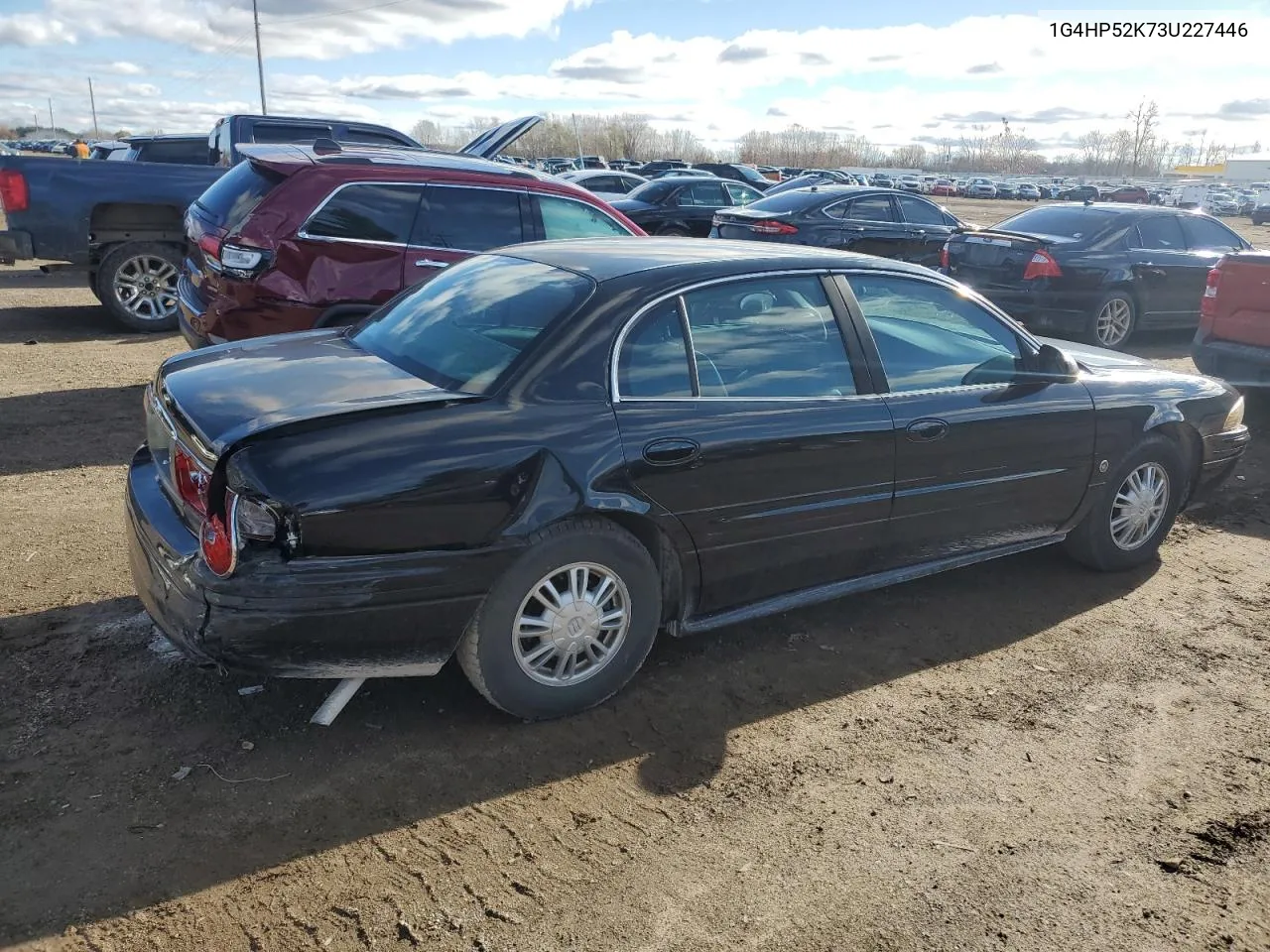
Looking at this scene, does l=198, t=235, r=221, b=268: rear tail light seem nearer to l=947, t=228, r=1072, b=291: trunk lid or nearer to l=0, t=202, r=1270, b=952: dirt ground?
l=0, t=202, r=1270, b=952: dirt ground

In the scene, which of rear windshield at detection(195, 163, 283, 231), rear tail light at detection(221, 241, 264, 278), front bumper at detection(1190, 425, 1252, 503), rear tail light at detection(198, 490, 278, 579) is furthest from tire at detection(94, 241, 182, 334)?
front bumper at detection(1190, 425, 1252, 503)

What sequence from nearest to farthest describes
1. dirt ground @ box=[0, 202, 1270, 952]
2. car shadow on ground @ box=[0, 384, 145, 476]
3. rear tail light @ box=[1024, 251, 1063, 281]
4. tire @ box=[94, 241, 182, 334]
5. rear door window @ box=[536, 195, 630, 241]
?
1. dirt ground @ box=[0, 202, 1270, 952]
2. car shadow on ground @ box=[0, 384, 145, 476]
3. rear door window @ box=[536, 195, 630, 241]
4. tire @ box=[94, 241, 182, 334]
5. rear tail light @ box=[1024, 251, 1063, 281]

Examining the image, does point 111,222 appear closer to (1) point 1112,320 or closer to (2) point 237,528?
(2) point 237,528

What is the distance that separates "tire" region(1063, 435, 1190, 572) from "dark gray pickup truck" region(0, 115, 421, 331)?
819 cm

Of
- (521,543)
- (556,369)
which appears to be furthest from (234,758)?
(556,369)

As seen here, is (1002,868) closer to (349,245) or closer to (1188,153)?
(349,245)

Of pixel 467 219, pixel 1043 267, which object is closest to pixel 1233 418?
pixel 467 219

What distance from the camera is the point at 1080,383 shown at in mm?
4785

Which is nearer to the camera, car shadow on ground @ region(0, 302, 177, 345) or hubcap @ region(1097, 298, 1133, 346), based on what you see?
car shadow on ground @ region(0, 302, 177, 345)

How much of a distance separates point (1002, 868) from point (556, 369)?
2.09 m

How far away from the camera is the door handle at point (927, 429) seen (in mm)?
4141

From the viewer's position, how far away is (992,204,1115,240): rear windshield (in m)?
10.7

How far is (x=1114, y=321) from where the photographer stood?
1080 centimetres

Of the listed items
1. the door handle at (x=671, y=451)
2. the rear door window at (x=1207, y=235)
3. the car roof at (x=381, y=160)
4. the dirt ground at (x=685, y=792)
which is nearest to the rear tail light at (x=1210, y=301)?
the rear door window at (x=1207, y=235)
